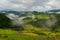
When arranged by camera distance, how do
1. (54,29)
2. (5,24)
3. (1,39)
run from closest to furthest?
(1,39) → (5,24) → (54,29)

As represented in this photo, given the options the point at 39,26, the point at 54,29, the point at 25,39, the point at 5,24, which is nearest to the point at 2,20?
the point at 5,24

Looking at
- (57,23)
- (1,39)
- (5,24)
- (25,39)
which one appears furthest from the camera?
(57,23)

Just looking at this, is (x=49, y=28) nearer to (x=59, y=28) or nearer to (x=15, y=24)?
(x=59, y=28)

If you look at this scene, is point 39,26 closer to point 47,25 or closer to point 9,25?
point 47,25

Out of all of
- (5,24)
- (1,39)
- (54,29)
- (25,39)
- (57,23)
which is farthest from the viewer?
(57,23)

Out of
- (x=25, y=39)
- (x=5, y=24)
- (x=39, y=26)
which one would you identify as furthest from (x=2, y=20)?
(x=25, y=39)

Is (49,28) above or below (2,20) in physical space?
below

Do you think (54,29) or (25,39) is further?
(54,29)

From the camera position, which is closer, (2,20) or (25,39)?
(25,39)

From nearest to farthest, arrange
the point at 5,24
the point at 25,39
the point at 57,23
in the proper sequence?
1. the point at 25,39
2. the point at 5,24
3. the point at 57,23
